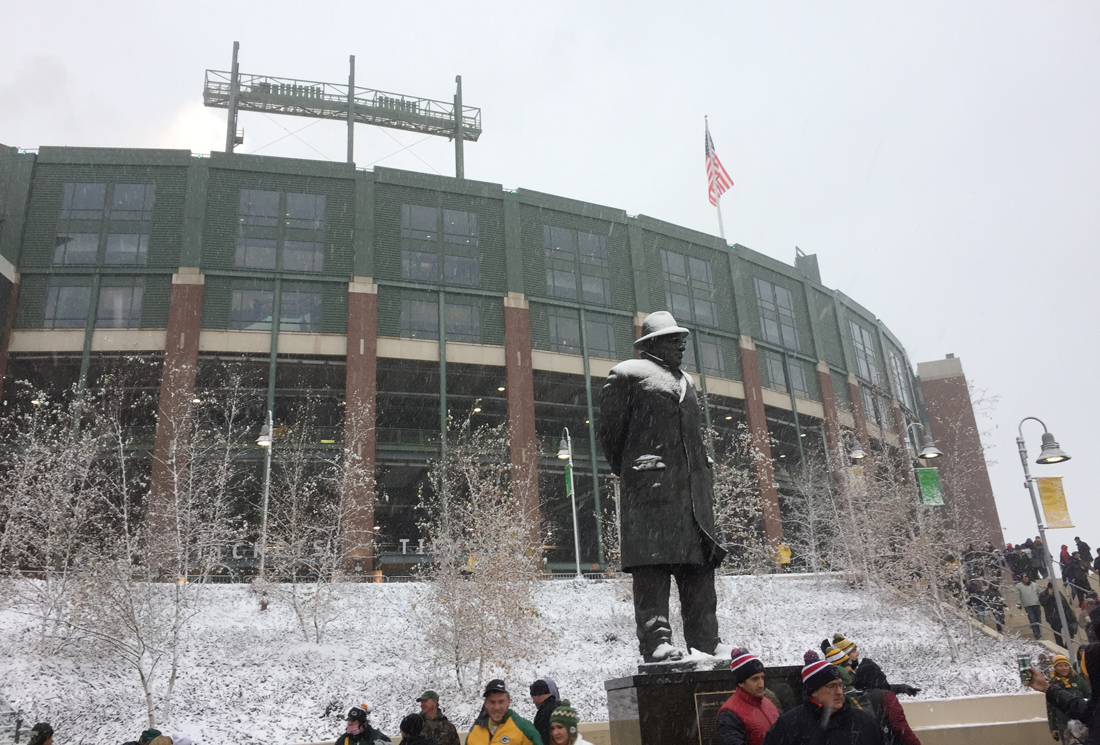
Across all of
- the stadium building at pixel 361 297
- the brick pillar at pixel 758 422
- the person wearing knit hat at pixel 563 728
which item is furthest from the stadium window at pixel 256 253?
the person wearing knit hat at pixel 563 728

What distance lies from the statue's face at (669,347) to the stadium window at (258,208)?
3482 cm

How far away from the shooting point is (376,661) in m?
20.3

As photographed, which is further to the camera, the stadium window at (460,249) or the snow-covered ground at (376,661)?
the stadium window at (460,249)

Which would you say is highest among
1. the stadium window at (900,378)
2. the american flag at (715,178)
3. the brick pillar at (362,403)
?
the american flag at (715,178)

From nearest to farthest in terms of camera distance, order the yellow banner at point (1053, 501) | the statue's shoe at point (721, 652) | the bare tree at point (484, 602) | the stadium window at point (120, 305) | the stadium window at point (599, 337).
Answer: the statue's shoe at point (721, 652) < the yellow banner at point (1053, 501) < the bare tree at point (484, 602) < the stadium window at point (120, 305) < the stadium window at point (599, 337)

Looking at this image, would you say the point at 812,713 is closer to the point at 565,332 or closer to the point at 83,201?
the point at 565,332

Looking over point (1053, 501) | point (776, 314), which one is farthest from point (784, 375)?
point (1053, 501)

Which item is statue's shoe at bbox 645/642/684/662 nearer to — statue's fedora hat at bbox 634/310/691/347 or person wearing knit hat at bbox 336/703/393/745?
statue's fedora hat at bbox 634/310/691/347

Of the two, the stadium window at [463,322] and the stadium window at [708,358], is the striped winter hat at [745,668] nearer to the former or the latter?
the stadium window at [463,322]

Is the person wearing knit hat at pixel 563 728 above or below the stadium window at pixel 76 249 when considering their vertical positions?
below

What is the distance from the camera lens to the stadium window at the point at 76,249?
36.6 m

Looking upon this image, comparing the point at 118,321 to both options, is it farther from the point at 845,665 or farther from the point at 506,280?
the point at 845,665


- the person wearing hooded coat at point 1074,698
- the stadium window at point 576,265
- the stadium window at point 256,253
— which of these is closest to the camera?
the person wearing hooded coat at point 1074,698

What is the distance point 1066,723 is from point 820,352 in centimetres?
4433
